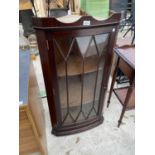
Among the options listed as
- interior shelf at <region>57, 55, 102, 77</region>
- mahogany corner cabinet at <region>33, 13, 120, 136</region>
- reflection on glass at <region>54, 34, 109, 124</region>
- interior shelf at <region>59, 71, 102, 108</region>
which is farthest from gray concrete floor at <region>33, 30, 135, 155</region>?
interior shelf at <region>57, 55, 102, 77</region>

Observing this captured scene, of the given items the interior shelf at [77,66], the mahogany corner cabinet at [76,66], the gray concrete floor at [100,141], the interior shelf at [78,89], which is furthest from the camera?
the gray concrete floor at [100,141]

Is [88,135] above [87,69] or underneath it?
underneath

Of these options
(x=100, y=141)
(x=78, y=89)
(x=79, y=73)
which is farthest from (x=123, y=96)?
(x=79, y=73)

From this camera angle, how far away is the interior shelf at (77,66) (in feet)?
3.78

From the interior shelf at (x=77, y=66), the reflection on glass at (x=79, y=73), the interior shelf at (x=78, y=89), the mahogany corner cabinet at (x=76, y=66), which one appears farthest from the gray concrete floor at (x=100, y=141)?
the interior shelf at (x=77, y=66)

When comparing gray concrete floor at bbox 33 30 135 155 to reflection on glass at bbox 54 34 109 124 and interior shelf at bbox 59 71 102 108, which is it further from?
interior shelf at bbox 59 71 102 108

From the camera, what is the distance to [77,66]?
3.98 feet

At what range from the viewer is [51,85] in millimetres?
1218

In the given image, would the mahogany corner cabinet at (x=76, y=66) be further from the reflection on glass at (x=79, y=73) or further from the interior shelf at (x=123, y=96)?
the interior shelf at (x=123, y=96)

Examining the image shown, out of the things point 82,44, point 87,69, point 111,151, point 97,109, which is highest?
point 82,44
